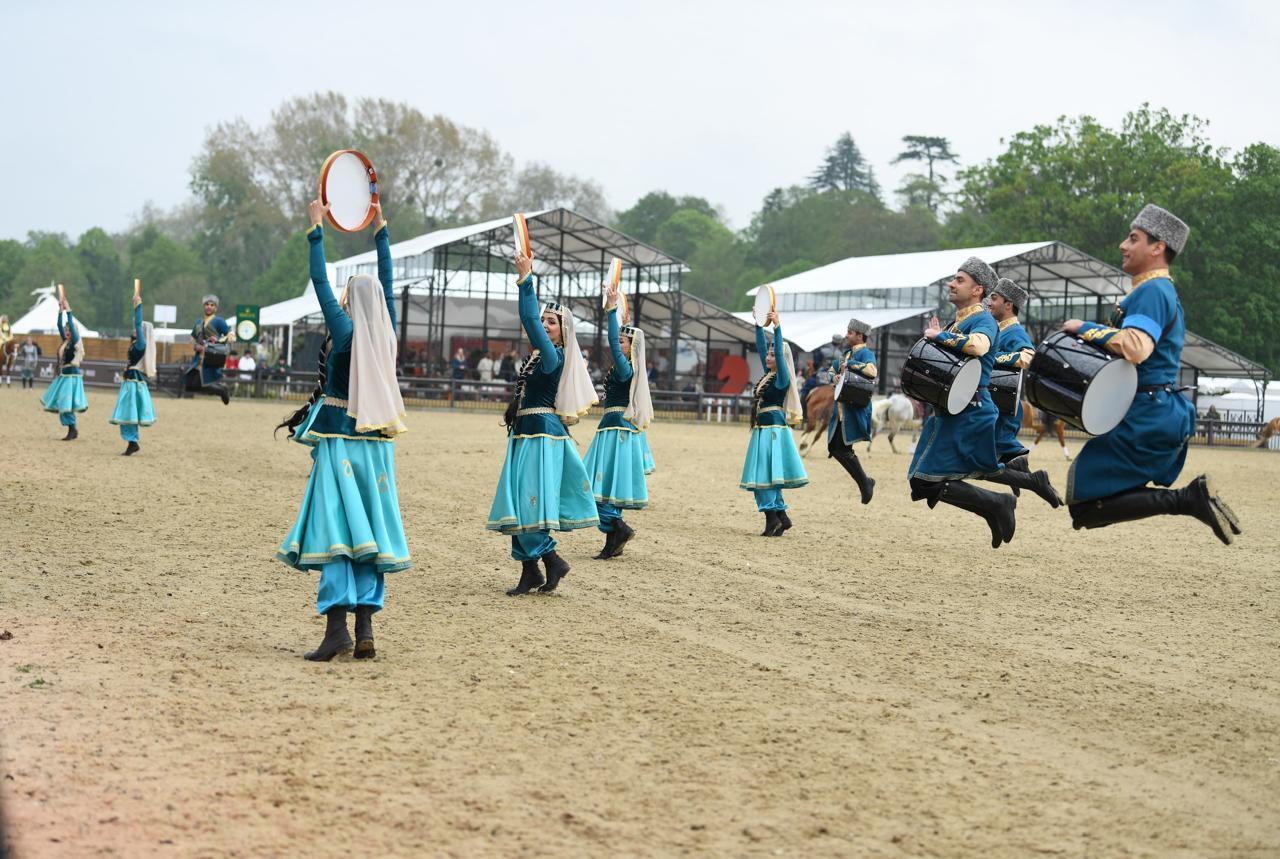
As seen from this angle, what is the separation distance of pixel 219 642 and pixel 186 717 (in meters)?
1.56

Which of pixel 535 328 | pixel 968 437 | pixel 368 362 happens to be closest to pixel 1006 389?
pixel 968 437

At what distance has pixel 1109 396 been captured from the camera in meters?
6.64

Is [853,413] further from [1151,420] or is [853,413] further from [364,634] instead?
[364,634]

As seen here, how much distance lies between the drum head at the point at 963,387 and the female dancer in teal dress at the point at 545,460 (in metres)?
2.37

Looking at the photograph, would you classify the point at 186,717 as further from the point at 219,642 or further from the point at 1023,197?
the point at 1023,197

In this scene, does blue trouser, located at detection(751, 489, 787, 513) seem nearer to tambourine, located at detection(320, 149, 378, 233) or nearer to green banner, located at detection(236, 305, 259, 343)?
tambourine, located at detection(320, 149, 378, 233)

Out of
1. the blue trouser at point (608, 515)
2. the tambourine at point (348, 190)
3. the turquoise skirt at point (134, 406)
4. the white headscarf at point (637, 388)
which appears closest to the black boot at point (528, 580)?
the blue trouser at point (608, 515)

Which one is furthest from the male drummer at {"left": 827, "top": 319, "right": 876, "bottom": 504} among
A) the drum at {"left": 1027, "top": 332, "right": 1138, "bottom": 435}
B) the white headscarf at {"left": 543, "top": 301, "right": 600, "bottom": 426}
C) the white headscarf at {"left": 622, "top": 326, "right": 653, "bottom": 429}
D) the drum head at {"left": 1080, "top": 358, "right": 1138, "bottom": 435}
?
the drum head at {"left": 1080, "top": 358, "right": 1138, "bottom": 435}

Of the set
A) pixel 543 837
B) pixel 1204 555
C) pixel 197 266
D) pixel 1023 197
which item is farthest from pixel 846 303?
pixel 197 266

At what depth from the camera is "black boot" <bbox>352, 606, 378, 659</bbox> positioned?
21.8 ft

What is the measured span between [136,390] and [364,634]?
13.2 metres

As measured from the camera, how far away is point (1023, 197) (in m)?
54.8

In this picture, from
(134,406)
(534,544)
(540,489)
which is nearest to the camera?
(540,489)

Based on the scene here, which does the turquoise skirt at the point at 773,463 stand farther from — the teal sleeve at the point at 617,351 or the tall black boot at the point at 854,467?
the teal sleeve at the point at 617,351
